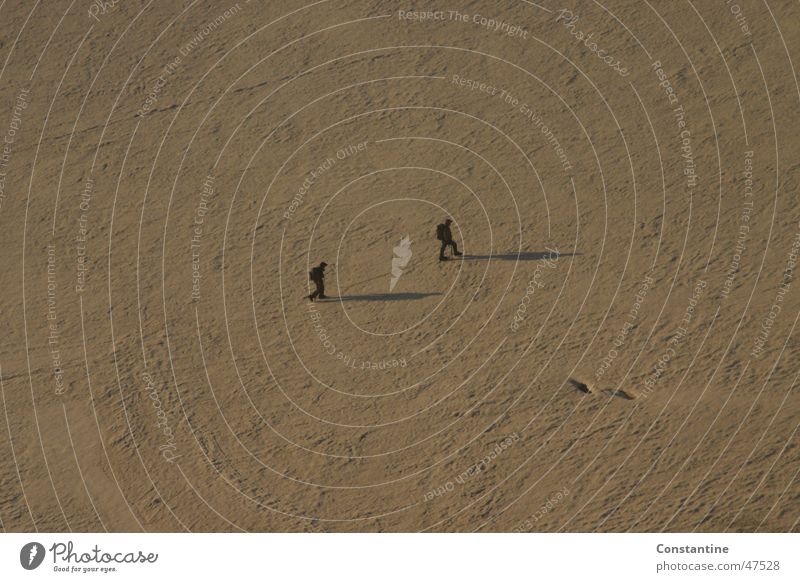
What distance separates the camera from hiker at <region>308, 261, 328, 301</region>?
1096 inches

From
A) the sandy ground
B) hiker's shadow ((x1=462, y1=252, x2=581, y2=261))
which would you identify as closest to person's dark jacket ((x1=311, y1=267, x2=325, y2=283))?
the sandy ground

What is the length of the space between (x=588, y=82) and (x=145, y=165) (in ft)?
33.7

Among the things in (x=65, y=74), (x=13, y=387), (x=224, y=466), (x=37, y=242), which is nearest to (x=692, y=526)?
(x=224, y=466)

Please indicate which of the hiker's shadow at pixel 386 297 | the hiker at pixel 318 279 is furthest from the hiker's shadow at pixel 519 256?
the hiker at pixel 318 279

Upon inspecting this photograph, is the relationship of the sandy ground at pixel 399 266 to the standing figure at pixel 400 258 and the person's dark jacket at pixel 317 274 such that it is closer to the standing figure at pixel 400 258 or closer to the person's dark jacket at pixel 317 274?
the standing figure at pixel 400 258

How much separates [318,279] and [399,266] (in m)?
1.90

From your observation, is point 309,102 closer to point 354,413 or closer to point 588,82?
point 588,82

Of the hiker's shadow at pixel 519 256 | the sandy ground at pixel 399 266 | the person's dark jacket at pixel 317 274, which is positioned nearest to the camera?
the sandy ground at pixel 399 266

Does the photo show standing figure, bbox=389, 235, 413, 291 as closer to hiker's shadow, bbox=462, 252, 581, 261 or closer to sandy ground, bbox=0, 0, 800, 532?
sandy ground, bbox=0, 0, 800, 532

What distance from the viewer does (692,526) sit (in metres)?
23.9

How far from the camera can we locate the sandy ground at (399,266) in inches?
987

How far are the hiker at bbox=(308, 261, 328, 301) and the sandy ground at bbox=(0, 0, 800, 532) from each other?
198 mm

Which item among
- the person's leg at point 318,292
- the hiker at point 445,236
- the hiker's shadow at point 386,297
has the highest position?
the hiker at point 445,236

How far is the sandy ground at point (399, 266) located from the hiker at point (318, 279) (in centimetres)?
20
